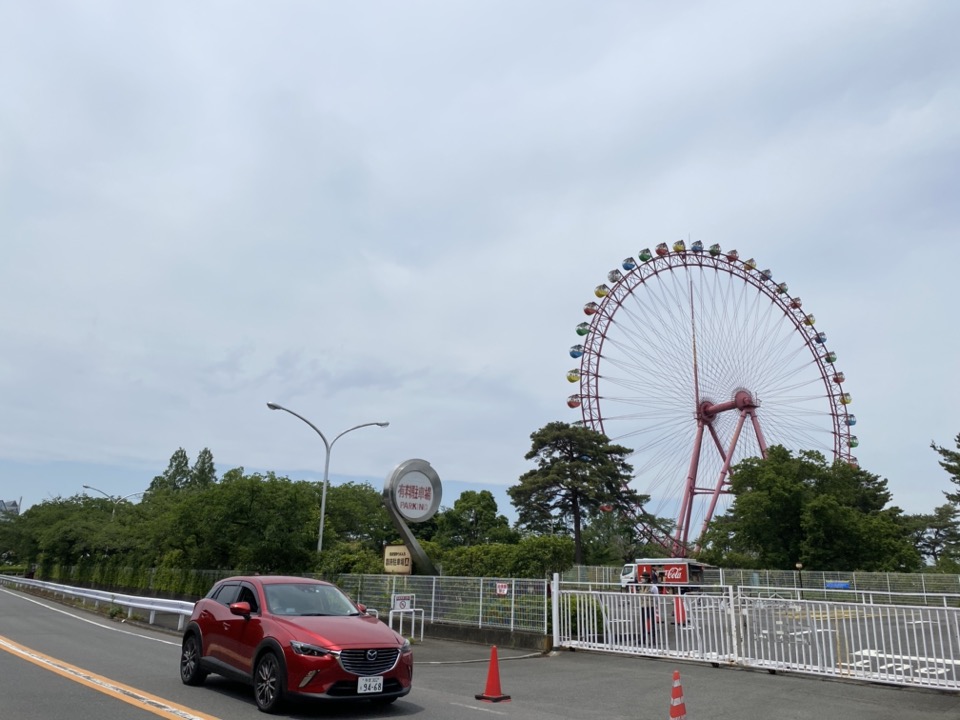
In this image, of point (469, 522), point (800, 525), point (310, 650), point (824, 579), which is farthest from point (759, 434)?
point (310, 650)

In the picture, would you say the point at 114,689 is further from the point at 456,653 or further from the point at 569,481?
the point at 569,481

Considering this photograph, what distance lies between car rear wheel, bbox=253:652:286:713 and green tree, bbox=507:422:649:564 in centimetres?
4755

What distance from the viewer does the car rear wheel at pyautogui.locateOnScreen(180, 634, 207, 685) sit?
33.3ft

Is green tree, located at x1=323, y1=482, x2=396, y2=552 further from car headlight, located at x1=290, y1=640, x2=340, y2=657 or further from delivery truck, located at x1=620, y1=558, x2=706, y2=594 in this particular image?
car headlight, located at x1=290, y1=640, x2=340, y2=657

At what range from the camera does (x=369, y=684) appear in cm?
824

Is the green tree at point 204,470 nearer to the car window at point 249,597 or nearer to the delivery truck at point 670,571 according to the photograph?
the delivery truck at point 670,571

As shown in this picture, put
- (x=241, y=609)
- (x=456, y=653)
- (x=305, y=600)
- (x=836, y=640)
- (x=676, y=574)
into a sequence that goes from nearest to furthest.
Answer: (x=241, y=609)
(x=305, y=600)
(x=836, y=640)
(x=456, y=653)
(x=676, y=574)

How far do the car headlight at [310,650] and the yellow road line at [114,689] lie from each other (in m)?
1.02

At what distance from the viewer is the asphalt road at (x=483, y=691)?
8.59 m

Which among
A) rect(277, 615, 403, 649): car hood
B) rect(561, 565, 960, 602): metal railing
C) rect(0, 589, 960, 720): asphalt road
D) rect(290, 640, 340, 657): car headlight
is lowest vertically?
rect(0, 589, 960, 720): asphalt road

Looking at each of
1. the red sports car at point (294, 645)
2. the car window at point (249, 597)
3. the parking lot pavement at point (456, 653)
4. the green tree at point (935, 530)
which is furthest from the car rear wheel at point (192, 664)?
the green tree at point (935, 530)

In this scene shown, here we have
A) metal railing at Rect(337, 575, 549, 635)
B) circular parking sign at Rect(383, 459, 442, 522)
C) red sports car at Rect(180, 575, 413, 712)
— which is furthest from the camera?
circular parking sign at Rect(383, 459, 442, 522)

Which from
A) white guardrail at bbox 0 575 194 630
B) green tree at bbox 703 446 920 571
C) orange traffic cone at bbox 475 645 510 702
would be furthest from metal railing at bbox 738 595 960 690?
green tree at bbox 703 446 920 571

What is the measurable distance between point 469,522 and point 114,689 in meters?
57.6
